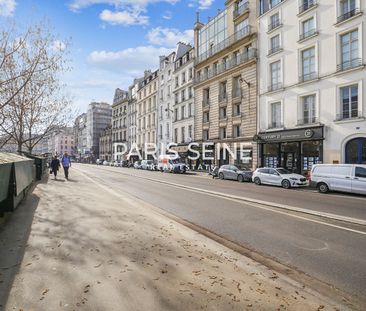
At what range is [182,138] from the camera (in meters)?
46.4

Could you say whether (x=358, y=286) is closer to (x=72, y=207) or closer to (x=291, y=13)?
(x=72, y=207)

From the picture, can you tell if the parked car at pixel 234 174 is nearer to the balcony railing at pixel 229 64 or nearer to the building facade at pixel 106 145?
the balcony railing at pixel 229 64

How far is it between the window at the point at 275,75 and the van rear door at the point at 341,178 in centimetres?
1389

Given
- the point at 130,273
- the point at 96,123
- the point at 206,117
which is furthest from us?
the point at 96,123

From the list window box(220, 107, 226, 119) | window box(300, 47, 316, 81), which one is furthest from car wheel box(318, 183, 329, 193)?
window box(220, 107, 226, 119)

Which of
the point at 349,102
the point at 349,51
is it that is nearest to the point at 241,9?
→ the point at 349,51

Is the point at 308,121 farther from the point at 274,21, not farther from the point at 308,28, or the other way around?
the point at 274,21

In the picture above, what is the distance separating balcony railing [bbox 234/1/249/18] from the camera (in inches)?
1297

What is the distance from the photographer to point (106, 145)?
93375 millimetres

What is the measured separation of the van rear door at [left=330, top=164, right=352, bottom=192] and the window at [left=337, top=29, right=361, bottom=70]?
9.59 metres

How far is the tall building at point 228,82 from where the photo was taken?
106 ft

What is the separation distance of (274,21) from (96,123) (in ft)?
292

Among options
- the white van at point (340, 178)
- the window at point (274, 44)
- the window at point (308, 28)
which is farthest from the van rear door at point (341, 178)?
the window at point (274, 44)

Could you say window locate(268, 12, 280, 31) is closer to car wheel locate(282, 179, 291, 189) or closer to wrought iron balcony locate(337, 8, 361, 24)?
wrought iron balcony locate(337, 8, 361, 24)
